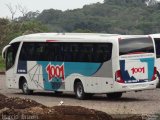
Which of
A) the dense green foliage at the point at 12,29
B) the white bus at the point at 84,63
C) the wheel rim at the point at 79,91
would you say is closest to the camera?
the white bus at the point at 84,63

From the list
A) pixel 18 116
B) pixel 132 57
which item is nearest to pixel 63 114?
pixel 18 116

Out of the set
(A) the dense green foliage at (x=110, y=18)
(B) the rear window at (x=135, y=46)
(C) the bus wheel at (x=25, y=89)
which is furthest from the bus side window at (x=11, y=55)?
(A) the dense green foliage at (x=110, y=18)

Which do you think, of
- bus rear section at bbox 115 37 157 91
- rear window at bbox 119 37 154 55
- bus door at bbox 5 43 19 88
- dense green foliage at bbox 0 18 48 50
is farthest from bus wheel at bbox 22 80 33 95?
dense green foliage at bbox 0 18 48 50

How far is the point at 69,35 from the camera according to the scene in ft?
91.6

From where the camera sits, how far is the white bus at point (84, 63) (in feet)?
83.0

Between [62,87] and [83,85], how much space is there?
160 cm

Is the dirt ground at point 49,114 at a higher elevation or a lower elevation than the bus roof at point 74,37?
lower

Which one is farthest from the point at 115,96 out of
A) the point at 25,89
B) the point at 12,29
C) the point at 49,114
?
the point at 12,29

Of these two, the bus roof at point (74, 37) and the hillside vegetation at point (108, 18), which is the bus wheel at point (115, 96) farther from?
the hillside vegetation at point (108, 18)

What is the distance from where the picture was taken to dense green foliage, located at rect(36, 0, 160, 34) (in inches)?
3674

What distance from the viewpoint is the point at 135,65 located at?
2545 centimetres

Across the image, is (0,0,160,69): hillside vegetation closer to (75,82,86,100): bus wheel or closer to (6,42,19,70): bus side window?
(6,42,19,70): bus side window

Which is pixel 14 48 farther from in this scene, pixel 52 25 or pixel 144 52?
pixel 52 25

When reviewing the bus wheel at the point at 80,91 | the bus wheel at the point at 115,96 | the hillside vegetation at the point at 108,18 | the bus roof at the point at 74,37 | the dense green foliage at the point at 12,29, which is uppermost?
the hillside vegetation at the point at 108,18
